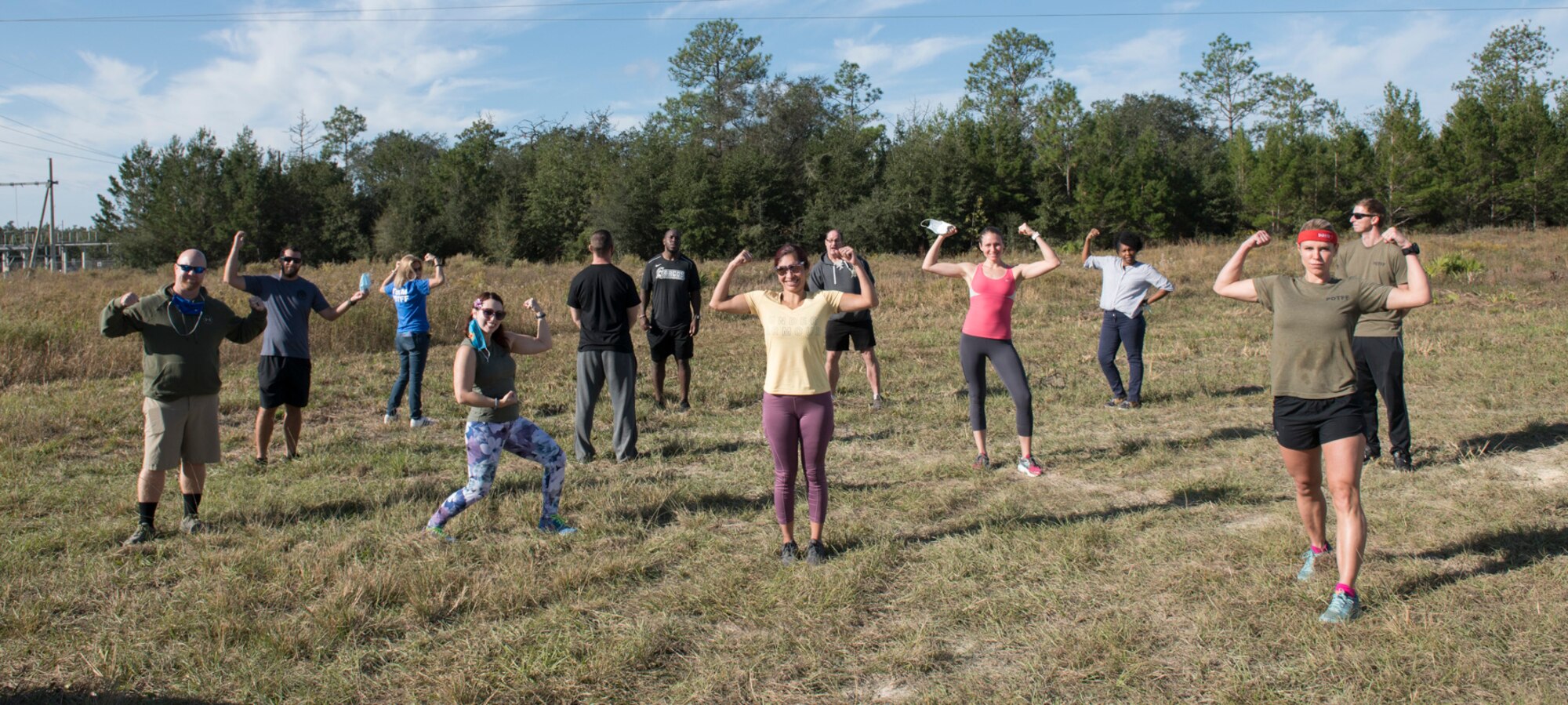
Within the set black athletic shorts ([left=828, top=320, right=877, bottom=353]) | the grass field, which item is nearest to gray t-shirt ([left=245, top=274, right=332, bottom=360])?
the grass field

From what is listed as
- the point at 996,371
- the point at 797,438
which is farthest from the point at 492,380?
the point at 996,371

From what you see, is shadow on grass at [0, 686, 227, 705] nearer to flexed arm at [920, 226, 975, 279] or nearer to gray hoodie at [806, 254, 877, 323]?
flexed arm at [920, 226, 975, 279]

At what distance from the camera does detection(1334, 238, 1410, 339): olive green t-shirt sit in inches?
258

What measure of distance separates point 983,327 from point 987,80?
5861 cm

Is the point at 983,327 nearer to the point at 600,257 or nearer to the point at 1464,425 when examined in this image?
the point at 600,257

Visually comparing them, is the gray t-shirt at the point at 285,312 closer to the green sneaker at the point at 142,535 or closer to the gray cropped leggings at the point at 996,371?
the green sneaker at the point at 142,535

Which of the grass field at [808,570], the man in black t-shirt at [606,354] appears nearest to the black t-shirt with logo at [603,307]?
the man in black t-shirt at [606,354]

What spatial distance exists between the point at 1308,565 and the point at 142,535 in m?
6.27

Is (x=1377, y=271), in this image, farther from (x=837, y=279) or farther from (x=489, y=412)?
(x=489, y=412)

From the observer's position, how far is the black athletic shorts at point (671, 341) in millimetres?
9539

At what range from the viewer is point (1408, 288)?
446cm

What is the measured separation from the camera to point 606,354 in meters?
7.71

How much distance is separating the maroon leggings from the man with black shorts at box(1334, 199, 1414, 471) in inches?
154

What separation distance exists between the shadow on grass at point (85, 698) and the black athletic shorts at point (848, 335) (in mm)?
6798
